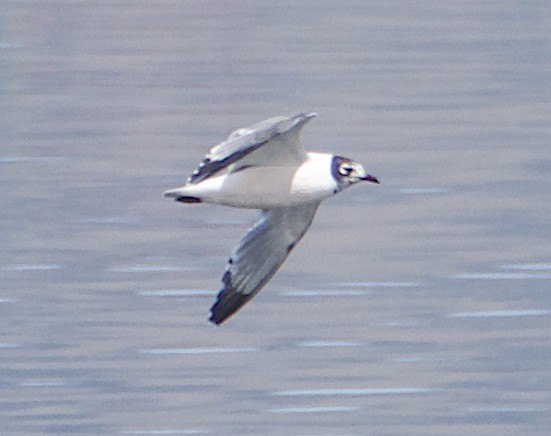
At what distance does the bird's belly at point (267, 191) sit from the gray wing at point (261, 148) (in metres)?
0.05

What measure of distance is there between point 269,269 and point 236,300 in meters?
0.12

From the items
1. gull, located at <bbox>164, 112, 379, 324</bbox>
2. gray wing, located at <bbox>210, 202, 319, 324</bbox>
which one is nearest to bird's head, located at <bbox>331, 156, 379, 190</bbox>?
gull, located at <bbox>164, 112, 379, 324</bbox>

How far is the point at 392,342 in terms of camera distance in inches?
291

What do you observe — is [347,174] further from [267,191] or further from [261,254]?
[261,254]

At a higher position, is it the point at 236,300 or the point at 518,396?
the point at 236,300

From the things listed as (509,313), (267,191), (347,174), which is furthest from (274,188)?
(509,313)

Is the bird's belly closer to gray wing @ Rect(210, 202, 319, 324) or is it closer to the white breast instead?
the white breast

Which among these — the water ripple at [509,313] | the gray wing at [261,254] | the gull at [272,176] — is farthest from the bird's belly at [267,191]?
the water ripple at [509,313]

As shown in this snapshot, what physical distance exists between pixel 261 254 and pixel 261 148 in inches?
18.7

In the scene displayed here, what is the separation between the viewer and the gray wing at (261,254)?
5.44m

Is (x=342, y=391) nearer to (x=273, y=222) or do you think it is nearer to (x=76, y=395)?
(x=76, y=395)

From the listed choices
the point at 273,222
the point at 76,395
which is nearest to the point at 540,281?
the point at 76,395

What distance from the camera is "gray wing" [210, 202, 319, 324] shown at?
5438mm

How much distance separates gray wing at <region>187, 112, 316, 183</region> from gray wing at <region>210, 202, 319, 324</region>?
38 centimetres
